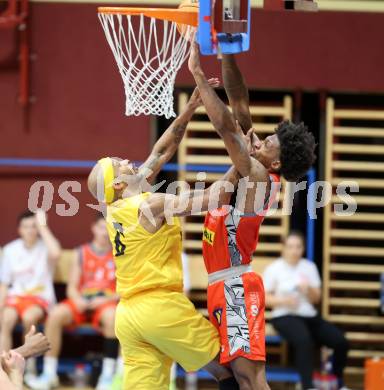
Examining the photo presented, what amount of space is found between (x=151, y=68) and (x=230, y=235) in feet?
4.54

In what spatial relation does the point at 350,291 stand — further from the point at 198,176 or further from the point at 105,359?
the point at 105,359

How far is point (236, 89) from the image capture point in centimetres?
546

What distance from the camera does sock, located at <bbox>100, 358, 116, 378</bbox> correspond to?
8242 mm

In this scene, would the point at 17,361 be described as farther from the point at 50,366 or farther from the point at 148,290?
the point at 50,366

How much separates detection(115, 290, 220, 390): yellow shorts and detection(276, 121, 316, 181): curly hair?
37.6 inches

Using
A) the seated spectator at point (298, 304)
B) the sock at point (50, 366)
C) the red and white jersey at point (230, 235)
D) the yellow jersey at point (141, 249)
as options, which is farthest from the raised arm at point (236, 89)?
the sock at point (50, 366)

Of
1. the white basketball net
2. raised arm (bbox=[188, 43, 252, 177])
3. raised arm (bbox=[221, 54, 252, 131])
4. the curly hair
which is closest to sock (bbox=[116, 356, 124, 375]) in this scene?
the white basketball net

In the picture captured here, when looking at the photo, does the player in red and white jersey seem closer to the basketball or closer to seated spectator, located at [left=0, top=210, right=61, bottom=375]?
the basketball

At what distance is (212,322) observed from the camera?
18.0ft

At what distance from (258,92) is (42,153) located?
2169 mm

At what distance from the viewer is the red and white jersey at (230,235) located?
538 centimetres

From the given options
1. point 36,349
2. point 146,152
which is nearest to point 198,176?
point 146,152

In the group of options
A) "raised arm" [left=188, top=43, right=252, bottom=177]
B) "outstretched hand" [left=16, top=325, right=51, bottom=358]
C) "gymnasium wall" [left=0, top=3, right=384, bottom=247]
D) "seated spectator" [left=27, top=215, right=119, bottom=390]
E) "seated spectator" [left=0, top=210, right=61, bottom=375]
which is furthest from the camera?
"gymnasium wall" [left=0, top=3, right=384, bottom=247]

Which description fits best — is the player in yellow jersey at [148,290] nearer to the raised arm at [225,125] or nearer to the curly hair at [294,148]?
the raised arm at [225,125]
